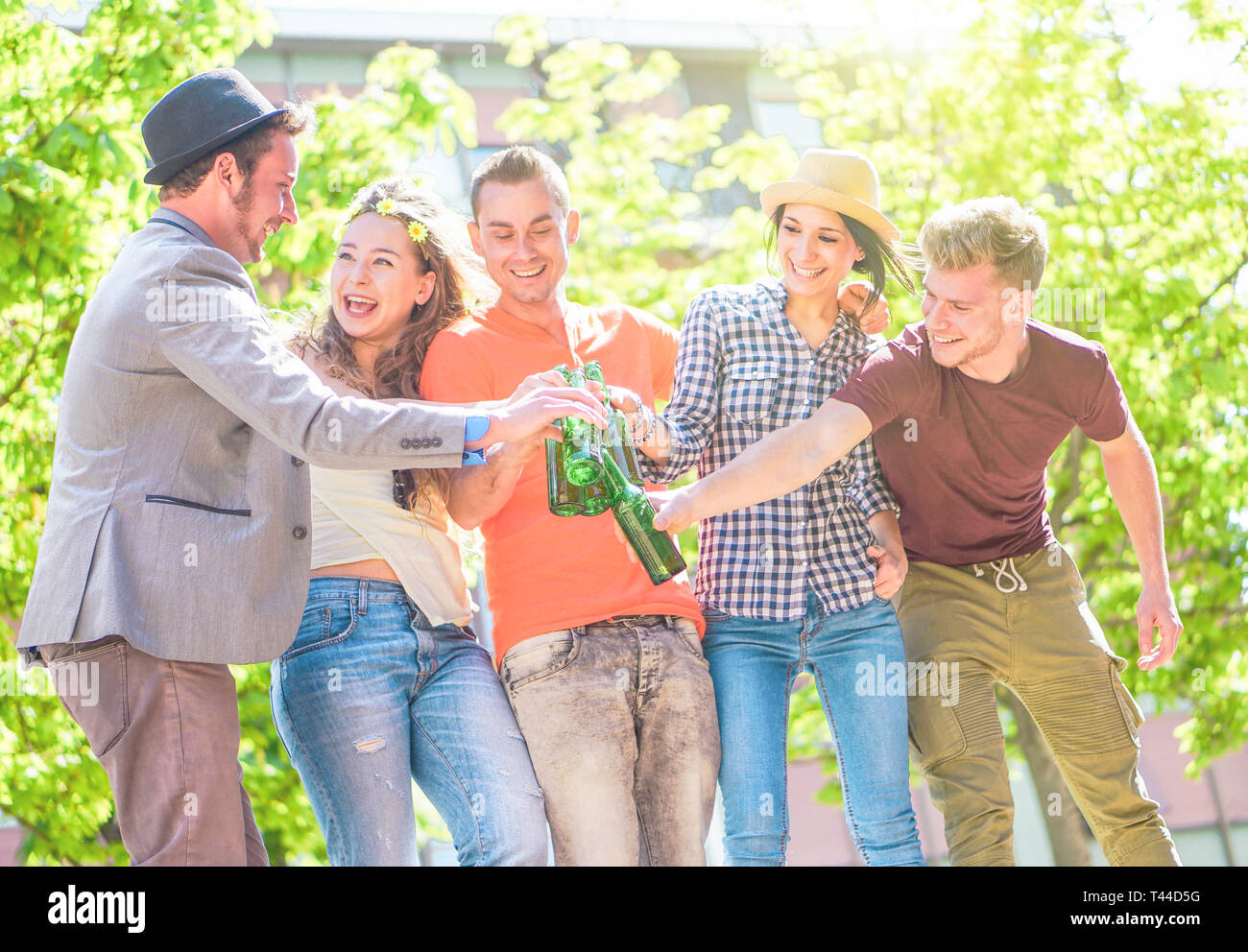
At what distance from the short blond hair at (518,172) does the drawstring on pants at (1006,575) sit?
1.69m

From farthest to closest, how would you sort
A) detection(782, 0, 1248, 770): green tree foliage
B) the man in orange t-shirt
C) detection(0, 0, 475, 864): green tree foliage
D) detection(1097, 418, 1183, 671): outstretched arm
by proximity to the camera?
detection(782, 0, 1248, 770): green tree foliage < detection(0, 0, 475, 864): green tree foliage < detection(1097, 418, 1183, 671): outstretched arm < the man in orange t-shirt

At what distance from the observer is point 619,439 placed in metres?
3.40

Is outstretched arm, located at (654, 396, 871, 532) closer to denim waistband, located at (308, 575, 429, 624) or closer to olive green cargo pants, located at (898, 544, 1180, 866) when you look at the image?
olive green cargo pants, located at (898, 544, 1180, 866)

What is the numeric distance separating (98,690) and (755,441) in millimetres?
1917

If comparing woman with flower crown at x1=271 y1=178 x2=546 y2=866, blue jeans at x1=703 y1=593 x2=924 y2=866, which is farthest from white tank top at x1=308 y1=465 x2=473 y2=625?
blue jeans at x1=703 y1=593 x2=924 y2=866

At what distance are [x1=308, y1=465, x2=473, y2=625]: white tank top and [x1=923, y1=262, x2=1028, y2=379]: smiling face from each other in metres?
1.55

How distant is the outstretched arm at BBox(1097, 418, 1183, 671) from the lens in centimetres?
375

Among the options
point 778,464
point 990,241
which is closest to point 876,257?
point 990,241

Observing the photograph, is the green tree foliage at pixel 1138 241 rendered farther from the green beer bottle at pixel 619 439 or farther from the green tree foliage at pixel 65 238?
the green beer bottle at pixel 619 439

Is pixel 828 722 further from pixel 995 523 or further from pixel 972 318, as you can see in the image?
pixel 972 318

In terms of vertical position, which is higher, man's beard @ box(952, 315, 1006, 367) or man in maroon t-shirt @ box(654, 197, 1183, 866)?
man's beard @ box(952, 315, 1006, 367)

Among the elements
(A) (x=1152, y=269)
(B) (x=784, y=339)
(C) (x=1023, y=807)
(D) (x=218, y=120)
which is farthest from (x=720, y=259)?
(C) (x=1023, y=807)

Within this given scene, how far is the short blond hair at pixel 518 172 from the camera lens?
144 inches

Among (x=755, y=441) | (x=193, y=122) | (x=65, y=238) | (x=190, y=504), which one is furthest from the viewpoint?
(x=65, y=238)
